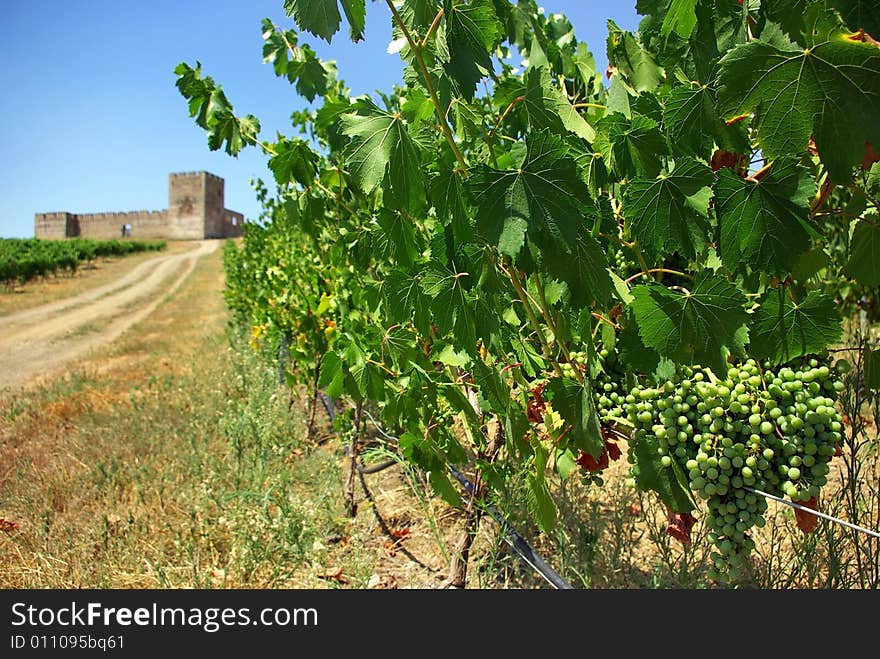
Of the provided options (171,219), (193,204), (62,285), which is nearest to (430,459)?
(62,285)

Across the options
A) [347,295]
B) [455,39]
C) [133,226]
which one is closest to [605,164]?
[455,39]

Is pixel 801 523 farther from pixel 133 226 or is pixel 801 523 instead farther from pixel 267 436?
pixel 133 226

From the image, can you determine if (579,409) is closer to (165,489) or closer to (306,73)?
(306,73)

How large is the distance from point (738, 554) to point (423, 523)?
5.94 feet

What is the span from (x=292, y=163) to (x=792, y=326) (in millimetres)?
1631

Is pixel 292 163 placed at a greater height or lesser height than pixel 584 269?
greater

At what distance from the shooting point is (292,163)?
2.00 metres

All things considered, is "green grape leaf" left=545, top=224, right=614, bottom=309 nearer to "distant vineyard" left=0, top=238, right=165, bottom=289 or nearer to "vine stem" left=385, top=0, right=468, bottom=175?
"vine stem" left=385, top=0, right=468, bottom=175

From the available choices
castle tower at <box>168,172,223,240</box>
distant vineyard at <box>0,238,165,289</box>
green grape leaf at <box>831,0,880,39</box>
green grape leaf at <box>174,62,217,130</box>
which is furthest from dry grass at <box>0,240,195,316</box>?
green grape leaf at <box>831,0,880,39</box>

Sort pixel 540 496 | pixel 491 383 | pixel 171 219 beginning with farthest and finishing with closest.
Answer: pixel 171 219 → pixel 540 496 → pixel 491 383

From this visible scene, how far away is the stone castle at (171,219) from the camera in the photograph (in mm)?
49688

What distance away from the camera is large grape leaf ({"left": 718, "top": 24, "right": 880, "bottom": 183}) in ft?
2.34

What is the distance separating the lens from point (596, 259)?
93 cm

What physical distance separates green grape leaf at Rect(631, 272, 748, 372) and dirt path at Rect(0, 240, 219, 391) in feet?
26.9
